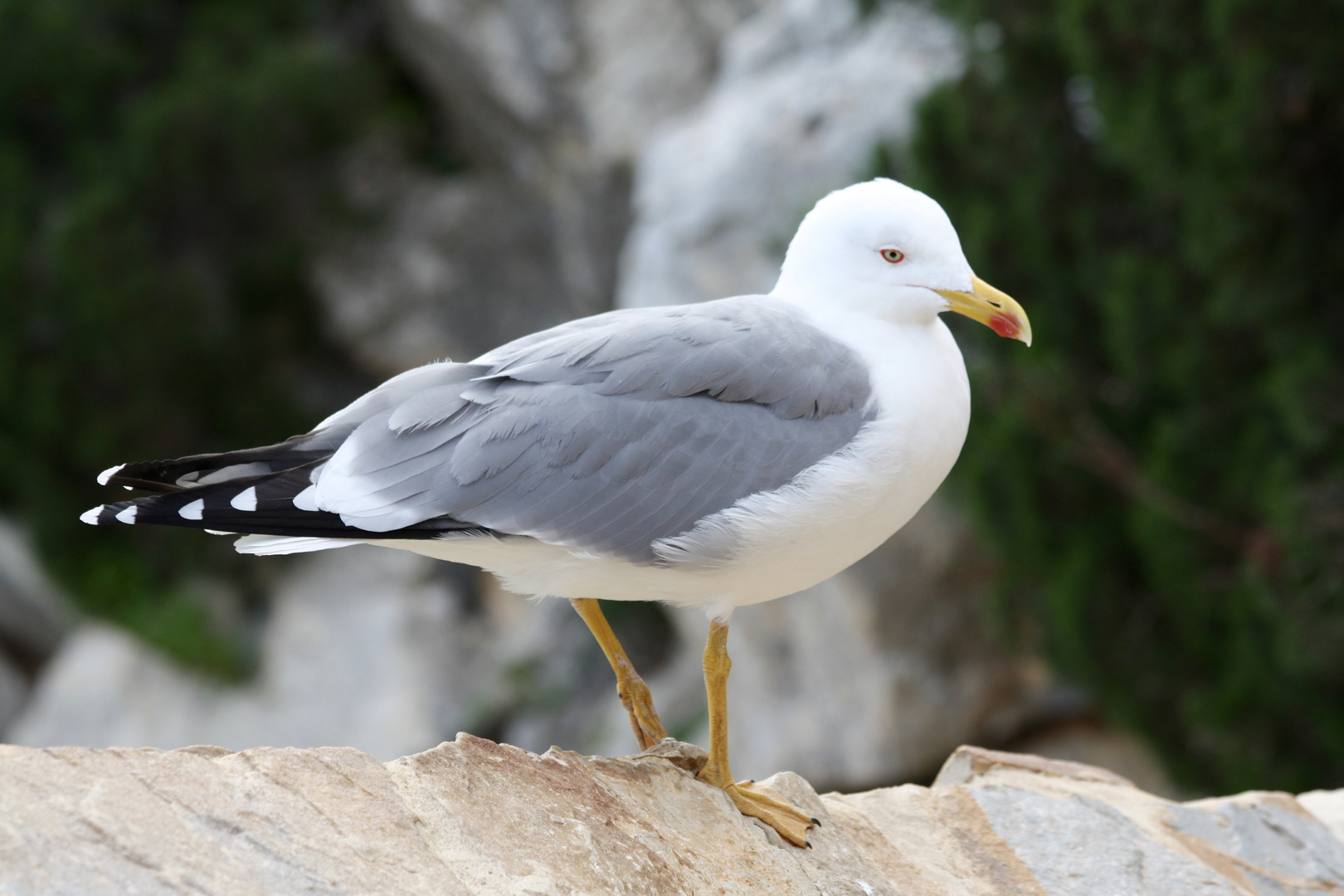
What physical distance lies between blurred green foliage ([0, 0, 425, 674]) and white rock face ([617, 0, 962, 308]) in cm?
→ 375

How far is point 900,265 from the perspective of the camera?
314cm

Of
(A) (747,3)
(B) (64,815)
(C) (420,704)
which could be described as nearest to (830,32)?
(A) (747,3)

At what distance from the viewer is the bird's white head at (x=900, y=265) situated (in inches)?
123

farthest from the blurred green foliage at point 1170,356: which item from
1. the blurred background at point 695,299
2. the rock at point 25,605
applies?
the rock at point 25,605

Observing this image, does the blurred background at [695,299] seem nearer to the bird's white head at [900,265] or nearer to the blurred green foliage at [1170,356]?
the blurred green foliage at [1170,356]

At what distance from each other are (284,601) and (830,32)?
6128mm

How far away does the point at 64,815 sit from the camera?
2.32 meters

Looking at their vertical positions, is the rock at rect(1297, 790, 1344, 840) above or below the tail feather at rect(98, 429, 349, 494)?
below

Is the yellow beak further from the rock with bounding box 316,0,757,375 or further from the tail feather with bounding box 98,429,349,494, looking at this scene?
the rock with bounding box 316,0,757,375

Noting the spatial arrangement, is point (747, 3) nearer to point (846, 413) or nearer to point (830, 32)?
point (830, 32)

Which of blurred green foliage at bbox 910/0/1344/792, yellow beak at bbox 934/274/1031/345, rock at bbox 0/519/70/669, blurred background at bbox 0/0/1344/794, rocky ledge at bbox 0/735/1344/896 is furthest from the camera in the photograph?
rock at bbox 0/519/70/669

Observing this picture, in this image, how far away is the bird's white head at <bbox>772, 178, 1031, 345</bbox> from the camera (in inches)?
123

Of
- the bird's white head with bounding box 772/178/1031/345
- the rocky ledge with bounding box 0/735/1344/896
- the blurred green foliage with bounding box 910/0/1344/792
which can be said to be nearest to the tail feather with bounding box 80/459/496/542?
the rocky ledge with bounding box 0/735/1344/896

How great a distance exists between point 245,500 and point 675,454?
0.91 m
